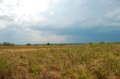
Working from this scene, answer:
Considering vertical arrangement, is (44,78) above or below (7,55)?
below

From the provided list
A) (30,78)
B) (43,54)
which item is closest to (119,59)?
(43,54)

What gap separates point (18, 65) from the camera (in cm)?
1917

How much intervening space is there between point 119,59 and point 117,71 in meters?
2.08

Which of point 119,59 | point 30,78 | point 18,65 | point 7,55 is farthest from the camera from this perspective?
point 119,59

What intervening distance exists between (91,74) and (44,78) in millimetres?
2933

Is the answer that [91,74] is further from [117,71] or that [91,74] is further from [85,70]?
[117,71]

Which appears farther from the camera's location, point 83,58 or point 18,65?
point 83,58

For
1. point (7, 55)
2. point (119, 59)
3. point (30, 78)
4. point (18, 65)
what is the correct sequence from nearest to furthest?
point (30, 78) → point (18, 65) → point (7, 55) → point (119, 59)

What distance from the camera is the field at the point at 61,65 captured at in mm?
18469

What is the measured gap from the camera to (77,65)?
20156mm

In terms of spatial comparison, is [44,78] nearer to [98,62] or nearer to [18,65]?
[18,65]

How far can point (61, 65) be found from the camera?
1986 centimetres

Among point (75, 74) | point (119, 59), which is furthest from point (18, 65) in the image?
point (119, 59)

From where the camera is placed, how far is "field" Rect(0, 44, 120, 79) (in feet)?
60.6
